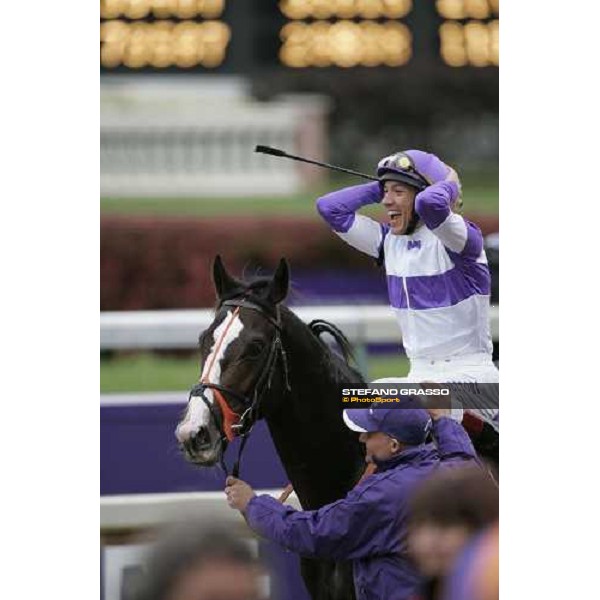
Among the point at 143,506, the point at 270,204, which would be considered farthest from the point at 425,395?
the point at 143,506

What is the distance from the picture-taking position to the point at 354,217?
11.4 ft

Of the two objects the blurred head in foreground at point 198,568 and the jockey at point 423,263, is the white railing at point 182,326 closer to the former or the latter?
the jockey at point 423,263

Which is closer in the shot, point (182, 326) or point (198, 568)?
point (198, 568)

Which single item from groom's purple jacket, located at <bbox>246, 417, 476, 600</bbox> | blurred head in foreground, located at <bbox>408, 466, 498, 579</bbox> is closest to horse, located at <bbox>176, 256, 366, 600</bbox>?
groom's purple jacket, located at <bbox>246, 417, 476, 600</bbox>

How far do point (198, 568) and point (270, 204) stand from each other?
1627 millimetres

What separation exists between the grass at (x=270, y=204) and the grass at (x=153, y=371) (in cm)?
41

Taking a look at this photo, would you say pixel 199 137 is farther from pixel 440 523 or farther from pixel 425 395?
pixel 440 523

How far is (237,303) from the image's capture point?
331cm

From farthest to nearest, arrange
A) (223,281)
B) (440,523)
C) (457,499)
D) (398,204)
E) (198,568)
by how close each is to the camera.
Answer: (398,204)
(223,281)
(457,499)
(440,523)
(198,568)

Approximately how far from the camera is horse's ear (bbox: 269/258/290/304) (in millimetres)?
3340

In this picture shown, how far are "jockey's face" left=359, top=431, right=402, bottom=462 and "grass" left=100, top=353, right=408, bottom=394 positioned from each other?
0.20 metres

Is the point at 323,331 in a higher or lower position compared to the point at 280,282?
lower

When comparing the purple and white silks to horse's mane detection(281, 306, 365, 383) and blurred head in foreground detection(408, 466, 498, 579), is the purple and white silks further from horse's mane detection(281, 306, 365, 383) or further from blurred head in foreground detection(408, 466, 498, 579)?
blurred head in foreground detection(408, 466, 498, 579)

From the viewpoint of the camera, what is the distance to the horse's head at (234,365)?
325 centimetres
